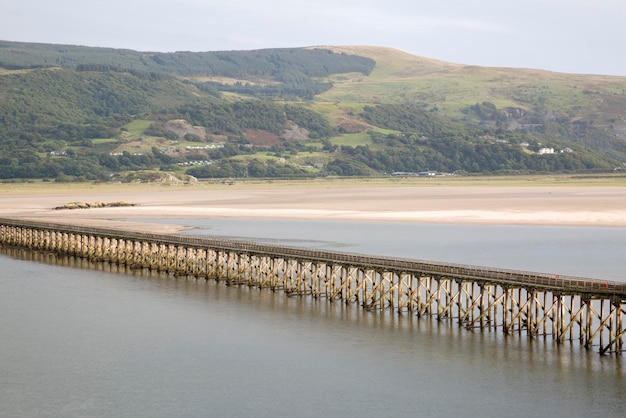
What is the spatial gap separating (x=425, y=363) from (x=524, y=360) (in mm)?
3596

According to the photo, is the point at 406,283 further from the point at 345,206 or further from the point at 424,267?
the point at 345,206

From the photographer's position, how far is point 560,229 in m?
81.9

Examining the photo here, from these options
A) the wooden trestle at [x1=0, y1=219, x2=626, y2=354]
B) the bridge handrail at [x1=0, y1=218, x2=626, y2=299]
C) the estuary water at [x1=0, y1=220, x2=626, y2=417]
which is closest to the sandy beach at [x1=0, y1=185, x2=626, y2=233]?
the wooden trestle at [x1=0, y1=219, x2=626, y2=354]

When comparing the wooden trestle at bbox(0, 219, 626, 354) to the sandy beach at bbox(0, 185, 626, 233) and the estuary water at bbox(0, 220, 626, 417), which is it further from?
the sandy beach at bbox(0, 185, 626, 233)

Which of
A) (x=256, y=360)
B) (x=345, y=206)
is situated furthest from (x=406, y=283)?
(x=345, y=206)

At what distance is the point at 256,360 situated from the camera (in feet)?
121

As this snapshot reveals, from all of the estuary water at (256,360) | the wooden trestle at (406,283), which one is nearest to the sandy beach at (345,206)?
the wooden trestle at (406,283)

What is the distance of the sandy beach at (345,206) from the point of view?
90438 millimetres

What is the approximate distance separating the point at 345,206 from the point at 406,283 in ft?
196

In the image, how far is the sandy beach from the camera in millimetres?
90438

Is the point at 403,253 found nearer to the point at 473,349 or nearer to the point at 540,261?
the point at 540,261

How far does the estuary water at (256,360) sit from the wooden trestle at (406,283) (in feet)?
3.63

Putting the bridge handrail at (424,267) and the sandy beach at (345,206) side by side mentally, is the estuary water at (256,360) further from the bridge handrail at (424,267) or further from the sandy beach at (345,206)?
the sandy beach at (345,206)

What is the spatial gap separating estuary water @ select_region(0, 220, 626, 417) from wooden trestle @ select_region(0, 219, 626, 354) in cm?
111
